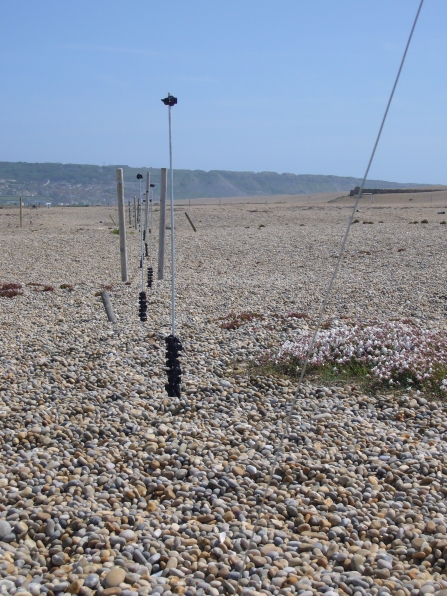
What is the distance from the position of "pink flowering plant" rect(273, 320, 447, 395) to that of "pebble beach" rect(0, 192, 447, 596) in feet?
1.16

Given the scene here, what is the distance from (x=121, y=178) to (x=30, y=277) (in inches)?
280

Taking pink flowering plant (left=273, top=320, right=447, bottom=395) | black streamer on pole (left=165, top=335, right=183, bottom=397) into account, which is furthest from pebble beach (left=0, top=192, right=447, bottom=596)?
pink flowering plant (left=273, top=320, right=447, bottom=395)

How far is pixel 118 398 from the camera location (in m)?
8.30

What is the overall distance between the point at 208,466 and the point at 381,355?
→ 387cm

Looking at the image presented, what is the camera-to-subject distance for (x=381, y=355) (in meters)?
9.14

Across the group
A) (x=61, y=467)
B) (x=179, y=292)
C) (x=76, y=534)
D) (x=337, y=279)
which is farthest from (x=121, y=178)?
(x=76, y=534)

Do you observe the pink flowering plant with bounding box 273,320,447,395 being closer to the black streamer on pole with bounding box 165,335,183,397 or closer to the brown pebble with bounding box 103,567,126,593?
the black streamer on pole with bounding box 165,335,183,397

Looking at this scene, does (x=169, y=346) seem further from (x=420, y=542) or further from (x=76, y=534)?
(x=420, y=542)

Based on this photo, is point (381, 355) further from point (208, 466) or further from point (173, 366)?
point (208, 466)

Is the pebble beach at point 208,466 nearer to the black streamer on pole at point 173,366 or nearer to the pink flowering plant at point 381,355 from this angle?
the black streamer on pole at point 173,366

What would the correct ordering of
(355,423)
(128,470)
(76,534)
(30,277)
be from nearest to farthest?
1. (76,534)
2. (128,470)
3. (355,423)
4. (30,277)

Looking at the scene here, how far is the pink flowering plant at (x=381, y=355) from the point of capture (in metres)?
8.33

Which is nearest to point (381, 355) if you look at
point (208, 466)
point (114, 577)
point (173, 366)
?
point (173, 366)

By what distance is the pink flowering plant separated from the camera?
8327 mm
